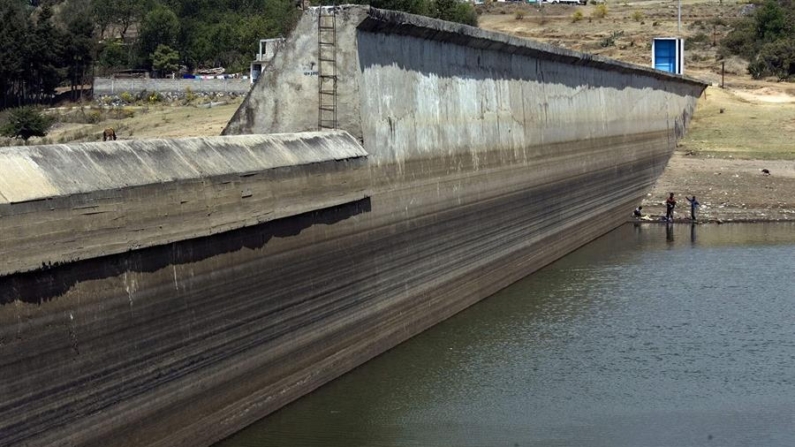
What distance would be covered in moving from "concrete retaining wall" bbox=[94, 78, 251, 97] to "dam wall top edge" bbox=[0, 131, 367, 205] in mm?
34311

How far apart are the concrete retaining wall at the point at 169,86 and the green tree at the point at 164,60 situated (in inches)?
518

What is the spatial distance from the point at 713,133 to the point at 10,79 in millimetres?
24002

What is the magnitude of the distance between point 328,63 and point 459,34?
4875 mm

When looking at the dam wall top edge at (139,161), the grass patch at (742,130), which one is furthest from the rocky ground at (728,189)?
the dam wall top edge at (139,161)

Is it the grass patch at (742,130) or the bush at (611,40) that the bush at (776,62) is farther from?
the bush at (611,40)

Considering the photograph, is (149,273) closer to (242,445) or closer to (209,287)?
(209,287)

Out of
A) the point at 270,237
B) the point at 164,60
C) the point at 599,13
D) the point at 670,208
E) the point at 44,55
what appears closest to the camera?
the point at 270,237

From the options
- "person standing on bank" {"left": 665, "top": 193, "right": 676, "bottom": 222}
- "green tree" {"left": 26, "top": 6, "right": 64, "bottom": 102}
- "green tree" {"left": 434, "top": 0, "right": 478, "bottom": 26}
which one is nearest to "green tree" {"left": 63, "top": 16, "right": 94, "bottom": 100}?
"green tree" {"left": 26, "top": 6, "right": 64, "bottom": 102}

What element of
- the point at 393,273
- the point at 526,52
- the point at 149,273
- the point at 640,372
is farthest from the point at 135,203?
the point at 526,52

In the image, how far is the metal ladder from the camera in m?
16.9

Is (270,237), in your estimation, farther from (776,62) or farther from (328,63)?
(776,62)

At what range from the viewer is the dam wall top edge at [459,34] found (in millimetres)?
17672

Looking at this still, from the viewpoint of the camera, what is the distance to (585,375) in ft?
54.3

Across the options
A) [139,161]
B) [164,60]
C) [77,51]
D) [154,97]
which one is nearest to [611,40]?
[164,60]
